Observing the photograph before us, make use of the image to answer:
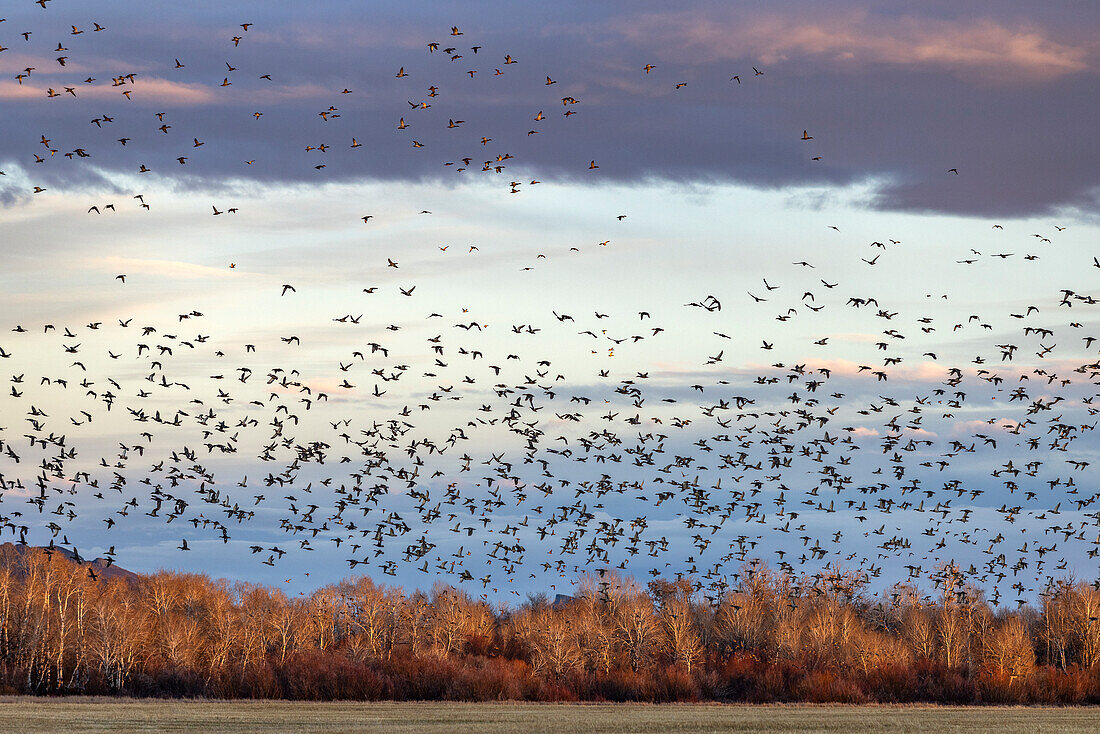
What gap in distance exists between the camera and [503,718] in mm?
76562

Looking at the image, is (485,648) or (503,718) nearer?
(503,718)

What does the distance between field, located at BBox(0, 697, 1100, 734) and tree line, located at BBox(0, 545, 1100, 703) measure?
833cm

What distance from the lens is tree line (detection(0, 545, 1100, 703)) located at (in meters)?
103

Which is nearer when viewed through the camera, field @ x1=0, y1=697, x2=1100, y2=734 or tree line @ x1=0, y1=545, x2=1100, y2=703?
field @ x1=0, y1=697, x2=1100, y2=734

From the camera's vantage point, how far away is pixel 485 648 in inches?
5113

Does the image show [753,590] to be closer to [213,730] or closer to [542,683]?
[542,683]

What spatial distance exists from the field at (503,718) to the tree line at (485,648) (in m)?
8.33

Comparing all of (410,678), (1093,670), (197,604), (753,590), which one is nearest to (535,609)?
(753,590)

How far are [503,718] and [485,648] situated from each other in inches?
2129

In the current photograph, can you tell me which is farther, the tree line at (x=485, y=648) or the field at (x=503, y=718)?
the tree line at (x=485, y=648)

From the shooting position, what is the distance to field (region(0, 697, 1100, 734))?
65312 millimetres

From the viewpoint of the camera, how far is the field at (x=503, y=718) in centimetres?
6531

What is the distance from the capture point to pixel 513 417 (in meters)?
73.8

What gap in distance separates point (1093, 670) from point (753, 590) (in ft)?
165
